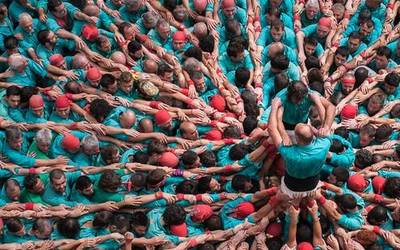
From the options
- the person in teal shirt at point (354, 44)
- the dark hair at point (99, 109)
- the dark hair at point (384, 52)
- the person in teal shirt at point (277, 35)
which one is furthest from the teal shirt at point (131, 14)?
the dark hair at point (384, 52)

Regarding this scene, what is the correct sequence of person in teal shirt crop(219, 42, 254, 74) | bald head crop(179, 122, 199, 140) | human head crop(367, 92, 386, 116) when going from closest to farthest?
bald head crop(179, 122, 199, 140) → human head crop(367, 92, 386, 116) → person in teal shirt crop(219, 42, 254, 74)

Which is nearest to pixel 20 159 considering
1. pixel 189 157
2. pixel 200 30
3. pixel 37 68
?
pixel 37 68

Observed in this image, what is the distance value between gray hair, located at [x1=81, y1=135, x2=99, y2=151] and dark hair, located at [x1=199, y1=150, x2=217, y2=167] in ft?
5.01

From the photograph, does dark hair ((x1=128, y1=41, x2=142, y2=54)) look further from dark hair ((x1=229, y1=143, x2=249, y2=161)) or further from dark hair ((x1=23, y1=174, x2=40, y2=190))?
dark hair ((x1=23, y1=174, x2=40, y2=190))

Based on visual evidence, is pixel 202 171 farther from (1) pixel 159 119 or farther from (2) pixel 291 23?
(2) pixel 291 23

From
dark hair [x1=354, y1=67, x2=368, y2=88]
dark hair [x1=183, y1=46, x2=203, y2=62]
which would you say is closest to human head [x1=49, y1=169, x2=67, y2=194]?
dark hair [x1=183, y1=46, x2=203, y2=62]

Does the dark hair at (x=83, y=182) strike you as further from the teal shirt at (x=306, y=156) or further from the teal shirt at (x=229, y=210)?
the teal shirt at (x=306, y=156)

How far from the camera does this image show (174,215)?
30.7 ft

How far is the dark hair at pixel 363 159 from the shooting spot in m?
10.1

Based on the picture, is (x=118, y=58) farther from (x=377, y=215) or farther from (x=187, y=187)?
(x=377, y=215)

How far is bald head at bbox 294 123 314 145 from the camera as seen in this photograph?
8.34m

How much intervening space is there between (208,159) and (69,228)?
217cm

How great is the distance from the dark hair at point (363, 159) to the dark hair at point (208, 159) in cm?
202

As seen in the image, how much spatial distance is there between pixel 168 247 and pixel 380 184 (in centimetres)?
303
